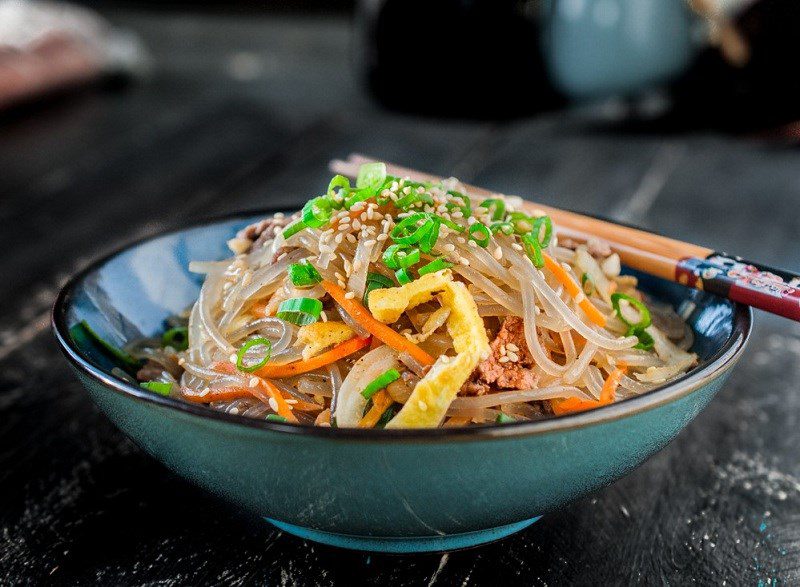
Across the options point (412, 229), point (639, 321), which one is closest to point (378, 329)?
point (412, 229)

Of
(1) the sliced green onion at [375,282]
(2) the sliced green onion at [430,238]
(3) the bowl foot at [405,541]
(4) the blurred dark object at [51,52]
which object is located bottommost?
(4) the blurred dark object at [51,52]

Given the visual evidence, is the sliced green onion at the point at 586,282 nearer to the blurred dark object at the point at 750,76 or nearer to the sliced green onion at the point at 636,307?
the sliced green onion at the point at 636,307

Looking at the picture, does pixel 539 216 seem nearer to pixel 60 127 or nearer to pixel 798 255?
pixel 798 255

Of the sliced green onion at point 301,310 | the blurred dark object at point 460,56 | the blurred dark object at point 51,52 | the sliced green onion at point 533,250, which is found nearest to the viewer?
the sliced green onion at point 301,310

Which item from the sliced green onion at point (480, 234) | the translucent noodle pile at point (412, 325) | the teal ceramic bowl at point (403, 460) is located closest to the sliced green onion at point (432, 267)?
the translucent noodle pile at point (412, 325)

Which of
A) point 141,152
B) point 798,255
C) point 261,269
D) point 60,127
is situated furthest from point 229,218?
point 60,127

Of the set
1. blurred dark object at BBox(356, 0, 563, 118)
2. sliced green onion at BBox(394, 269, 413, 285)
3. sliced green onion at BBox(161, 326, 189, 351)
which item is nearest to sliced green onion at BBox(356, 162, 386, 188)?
sliced green onion at BBox(394, 269, 413, 285)
